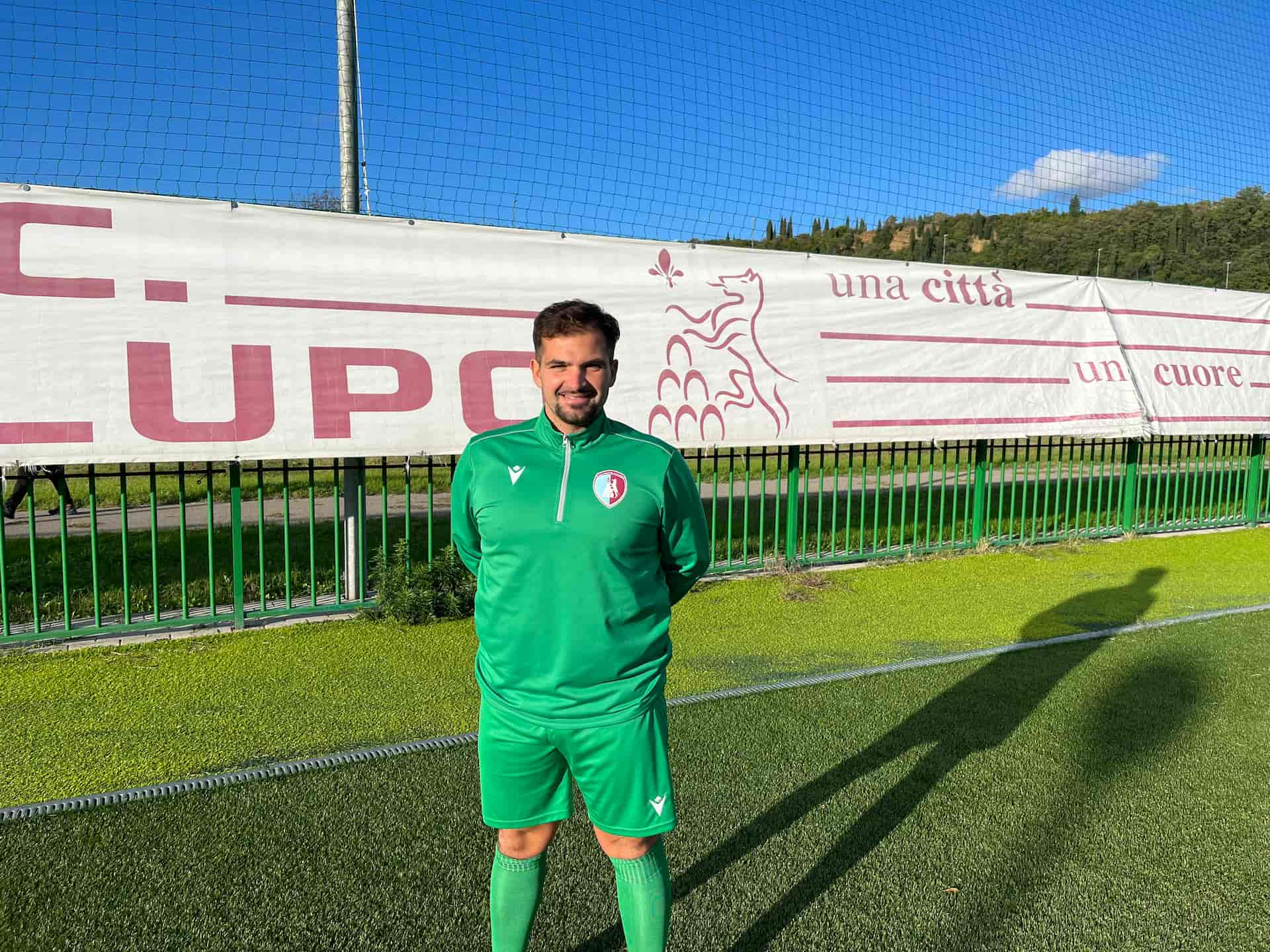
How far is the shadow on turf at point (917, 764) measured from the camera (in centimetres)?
276

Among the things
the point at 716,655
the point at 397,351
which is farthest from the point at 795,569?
the point at 397,351

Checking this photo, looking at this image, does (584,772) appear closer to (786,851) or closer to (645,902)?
(645,902)

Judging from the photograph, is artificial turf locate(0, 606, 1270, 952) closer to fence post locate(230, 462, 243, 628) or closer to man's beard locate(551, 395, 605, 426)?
man's beard locate(551, 395, 605, 426)

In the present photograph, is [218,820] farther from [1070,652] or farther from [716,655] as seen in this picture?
[1070,652]

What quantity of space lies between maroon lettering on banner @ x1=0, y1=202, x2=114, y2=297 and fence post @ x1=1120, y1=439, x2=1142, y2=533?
9512 mm

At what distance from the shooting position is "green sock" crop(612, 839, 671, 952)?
2055 mm

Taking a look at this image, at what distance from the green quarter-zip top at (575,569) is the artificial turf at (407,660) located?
2.24 metres

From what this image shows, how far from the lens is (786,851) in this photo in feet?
9.84

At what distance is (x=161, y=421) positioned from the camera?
5.31 metres

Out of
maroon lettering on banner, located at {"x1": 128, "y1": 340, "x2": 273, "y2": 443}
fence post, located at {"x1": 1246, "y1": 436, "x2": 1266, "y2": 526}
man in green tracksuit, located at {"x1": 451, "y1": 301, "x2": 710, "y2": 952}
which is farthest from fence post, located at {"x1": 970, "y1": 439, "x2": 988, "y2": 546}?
man in green tracksuit, located at {"x1": 451, "y1": 301, "x2": 710, "y2": 952}

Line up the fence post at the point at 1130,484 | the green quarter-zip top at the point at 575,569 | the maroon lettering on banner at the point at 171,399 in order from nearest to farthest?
the green quarter-zip top at the point at 575,569 < the maroon lettering on banner at the point at 171,399 < the fence post at the point at 1130,484

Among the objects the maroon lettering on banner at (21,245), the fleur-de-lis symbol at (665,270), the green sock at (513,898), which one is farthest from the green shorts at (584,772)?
the fleur-de-lis symbol at (665,270)

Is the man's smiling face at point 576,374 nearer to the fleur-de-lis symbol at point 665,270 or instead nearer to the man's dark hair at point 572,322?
the man's dark hair at point 572,322

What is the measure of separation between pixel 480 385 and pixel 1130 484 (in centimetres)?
752
